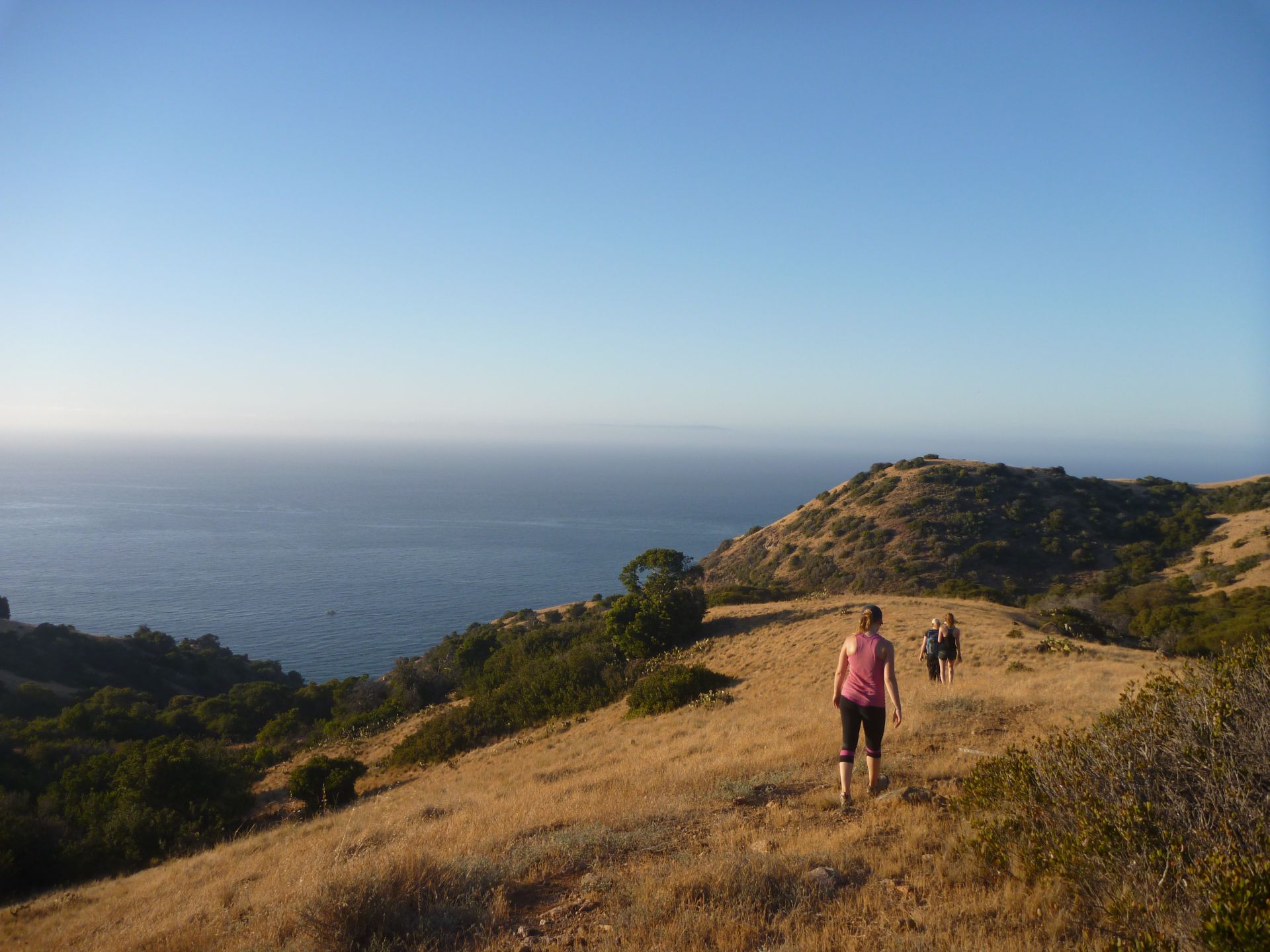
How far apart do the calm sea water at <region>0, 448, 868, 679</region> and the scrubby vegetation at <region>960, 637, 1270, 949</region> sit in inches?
2209

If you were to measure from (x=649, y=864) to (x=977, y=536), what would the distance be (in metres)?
45.3

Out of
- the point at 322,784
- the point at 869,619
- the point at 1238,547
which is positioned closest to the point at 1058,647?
the point at 869,619

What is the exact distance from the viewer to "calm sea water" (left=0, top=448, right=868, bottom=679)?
6350 cm

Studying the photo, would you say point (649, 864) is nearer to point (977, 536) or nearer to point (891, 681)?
point (891, 681)

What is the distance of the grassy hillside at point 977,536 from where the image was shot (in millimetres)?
39000

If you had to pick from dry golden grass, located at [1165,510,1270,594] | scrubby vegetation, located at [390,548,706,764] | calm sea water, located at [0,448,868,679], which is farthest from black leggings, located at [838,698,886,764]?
calm sea water, located at [0,448,868,679]

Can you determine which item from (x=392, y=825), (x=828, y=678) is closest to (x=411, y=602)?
(x=828, y=678)

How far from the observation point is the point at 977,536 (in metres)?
43.7

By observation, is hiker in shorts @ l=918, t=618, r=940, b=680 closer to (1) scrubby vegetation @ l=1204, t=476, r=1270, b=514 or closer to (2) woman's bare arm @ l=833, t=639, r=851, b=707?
(2) woman's bare arm @ l=833, t=639, r=851, b=707

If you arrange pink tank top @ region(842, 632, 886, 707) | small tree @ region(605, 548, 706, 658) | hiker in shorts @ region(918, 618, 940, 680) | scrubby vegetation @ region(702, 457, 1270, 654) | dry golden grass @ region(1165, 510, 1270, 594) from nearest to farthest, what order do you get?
1. pink tank top @ region(842, 632, 886, 707)
2. hiker in shorts @ region(918, 618, 940, 680)
3. small tree @ region(605, 548, 706, 658)
4. scrubby vegetation @ region(702, 457, 1270, 654)
5. dry golden grass @ region(1165, 510, 1270, 594)

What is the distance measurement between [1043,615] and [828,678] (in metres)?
12.3

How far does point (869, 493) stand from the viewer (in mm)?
55531

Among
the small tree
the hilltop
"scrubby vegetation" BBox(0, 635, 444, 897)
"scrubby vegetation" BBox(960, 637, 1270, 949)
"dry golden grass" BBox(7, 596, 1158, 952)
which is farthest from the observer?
the small tree

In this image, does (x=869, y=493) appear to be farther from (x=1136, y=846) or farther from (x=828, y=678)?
(x=1136, y=846)
